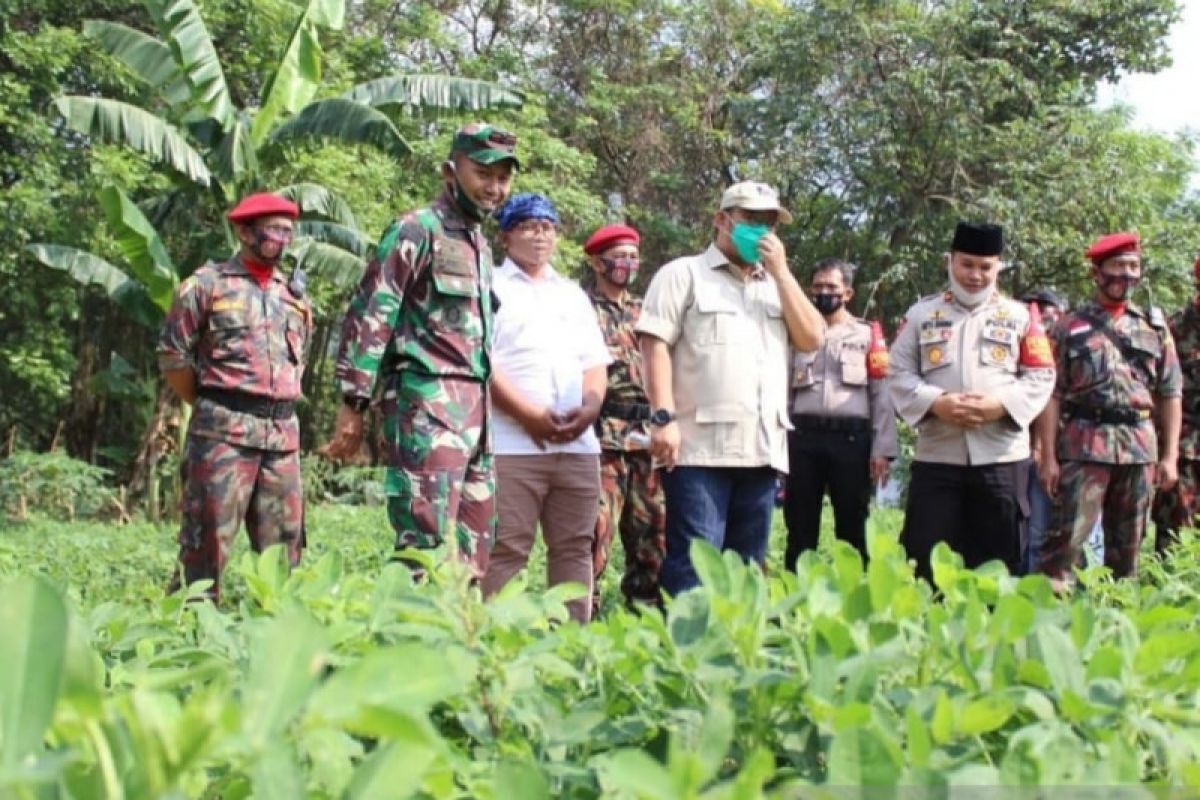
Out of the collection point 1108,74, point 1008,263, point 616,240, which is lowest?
point 616,240

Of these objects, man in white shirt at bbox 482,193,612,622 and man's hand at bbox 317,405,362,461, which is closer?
man's hand at bbox 317,405,362,461

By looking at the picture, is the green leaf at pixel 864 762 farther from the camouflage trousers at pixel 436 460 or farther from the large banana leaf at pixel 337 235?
the large banana leaf at pixel 337 235

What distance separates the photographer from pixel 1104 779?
745 millimetres

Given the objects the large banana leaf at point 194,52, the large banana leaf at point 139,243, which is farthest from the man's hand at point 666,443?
the large banana leaf at point 194,52

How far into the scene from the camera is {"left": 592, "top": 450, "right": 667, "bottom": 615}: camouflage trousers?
18.3 feet

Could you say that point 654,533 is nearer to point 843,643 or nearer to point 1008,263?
point 843,643

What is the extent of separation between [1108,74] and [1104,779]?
1853cm

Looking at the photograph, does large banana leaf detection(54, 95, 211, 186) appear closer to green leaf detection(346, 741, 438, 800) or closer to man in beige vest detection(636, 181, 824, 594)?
man in beige vest detection(636, 181, 824, 594)

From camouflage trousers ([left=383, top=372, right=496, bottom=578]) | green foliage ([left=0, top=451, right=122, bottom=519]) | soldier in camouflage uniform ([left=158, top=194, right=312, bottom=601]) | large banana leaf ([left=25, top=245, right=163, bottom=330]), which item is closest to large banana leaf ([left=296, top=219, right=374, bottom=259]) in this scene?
large banana leaf ([left=25, top=245, right=163, bottom=330])

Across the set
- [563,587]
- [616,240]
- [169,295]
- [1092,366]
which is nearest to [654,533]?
[616,240]

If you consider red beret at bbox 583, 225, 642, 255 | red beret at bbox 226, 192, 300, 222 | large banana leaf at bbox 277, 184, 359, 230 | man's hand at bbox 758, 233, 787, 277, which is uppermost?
large banana leaf at bbox 277, 184, 359, 230

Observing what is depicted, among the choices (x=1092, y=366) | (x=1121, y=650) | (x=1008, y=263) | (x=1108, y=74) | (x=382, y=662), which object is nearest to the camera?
(x=382, y=662)

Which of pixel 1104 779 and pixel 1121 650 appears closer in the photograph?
pixel 1104 779

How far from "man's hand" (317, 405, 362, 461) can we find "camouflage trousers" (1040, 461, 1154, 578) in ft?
9.97
